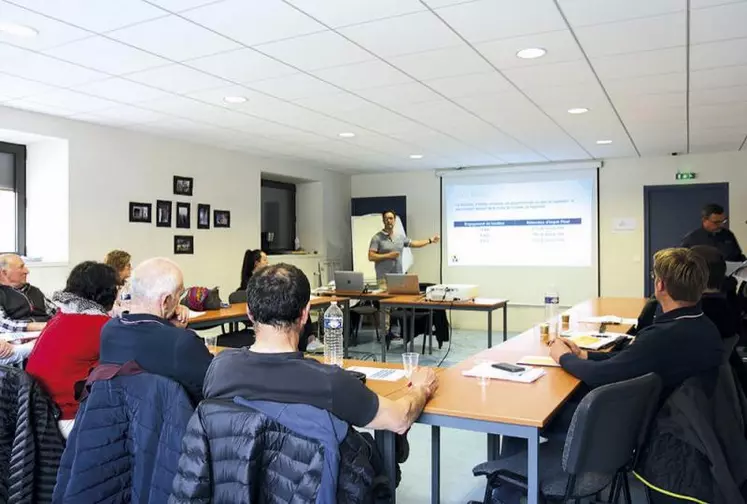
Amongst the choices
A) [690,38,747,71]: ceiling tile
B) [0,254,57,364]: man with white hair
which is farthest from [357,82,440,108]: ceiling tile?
[0,254,57,364]: man with white hair

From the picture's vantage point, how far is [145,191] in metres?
6.12

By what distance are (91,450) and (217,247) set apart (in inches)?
213

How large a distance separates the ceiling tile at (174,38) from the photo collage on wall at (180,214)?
9.17ft

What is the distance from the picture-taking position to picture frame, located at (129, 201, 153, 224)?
6000mm

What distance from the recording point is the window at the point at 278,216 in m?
8.47

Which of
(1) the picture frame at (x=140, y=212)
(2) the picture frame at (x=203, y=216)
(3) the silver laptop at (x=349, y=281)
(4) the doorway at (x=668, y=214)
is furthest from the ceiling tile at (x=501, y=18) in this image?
(4) the doorway at (x=668, y=214)

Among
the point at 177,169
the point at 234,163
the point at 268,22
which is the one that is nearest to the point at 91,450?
the point at 268,22

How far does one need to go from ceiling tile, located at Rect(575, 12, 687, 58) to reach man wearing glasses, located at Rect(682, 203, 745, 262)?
292 centimetres

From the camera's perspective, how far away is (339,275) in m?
6.90

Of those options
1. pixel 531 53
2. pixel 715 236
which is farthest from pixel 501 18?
pixel 715 236

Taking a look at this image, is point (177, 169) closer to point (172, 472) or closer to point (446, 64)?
point (446, 64)

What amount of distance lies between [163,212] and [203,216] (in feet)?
1.91

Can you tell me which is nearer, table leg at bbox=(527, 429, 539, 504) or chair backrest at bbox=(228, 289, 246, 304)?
table leg at bbox=(527, 429, 539, 504)

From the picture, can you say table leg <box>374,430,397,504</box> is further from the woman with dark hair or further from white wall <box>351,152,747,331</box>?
white wall <box>351,152,747,331</box>
